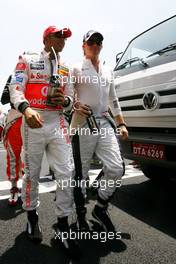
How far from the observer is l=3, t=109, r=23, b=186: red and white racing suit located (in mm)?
3750

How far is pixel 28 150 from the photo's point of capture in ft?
8.66

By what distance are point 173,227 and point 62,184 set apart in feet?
4.47

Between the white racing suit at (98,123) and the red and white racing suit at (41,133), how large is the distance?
1.07 feet

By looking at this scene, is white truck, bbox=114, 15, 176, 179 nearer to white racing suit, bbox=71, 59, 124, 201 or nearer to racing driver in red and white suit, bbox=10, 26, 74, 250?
white racing suit, bbox=71, 59, 124, 201

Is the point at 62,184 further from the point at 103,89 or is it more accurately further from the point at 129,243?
the point at 103,89

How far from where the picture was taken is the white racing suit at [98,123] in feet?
9.68

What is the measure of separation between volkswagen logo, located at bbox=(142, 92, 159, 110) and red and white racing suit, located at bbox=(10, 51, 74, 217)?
43.6 inches

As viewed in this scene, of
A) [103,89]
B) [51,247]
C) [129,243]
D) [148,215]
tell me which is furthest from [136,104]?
[51,247]

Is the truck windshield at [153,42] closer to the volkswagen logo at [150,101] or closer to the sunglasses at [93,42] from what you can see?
the volkswagen logo at [150,101]

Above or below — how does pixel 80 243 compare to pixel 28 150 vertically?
below

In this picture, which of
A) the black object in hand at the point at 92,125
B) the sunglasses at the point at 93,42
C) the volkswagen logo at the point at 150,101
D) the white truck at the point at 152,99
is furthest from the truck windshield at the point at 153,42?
the black object in hand at the point at 92,125

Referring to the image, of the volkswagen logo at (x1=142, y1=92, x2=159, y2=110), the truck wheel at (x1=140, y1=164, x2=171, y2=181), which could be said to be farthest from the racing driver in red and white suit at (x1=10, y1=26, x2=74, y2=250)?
the truck wheel at (x1=140, y1=164, x2=171, y2=181)

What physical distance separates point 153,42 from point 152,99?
135cm

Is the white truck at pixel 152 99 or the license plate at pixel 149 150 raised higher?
the white truck at pixel 152 99
